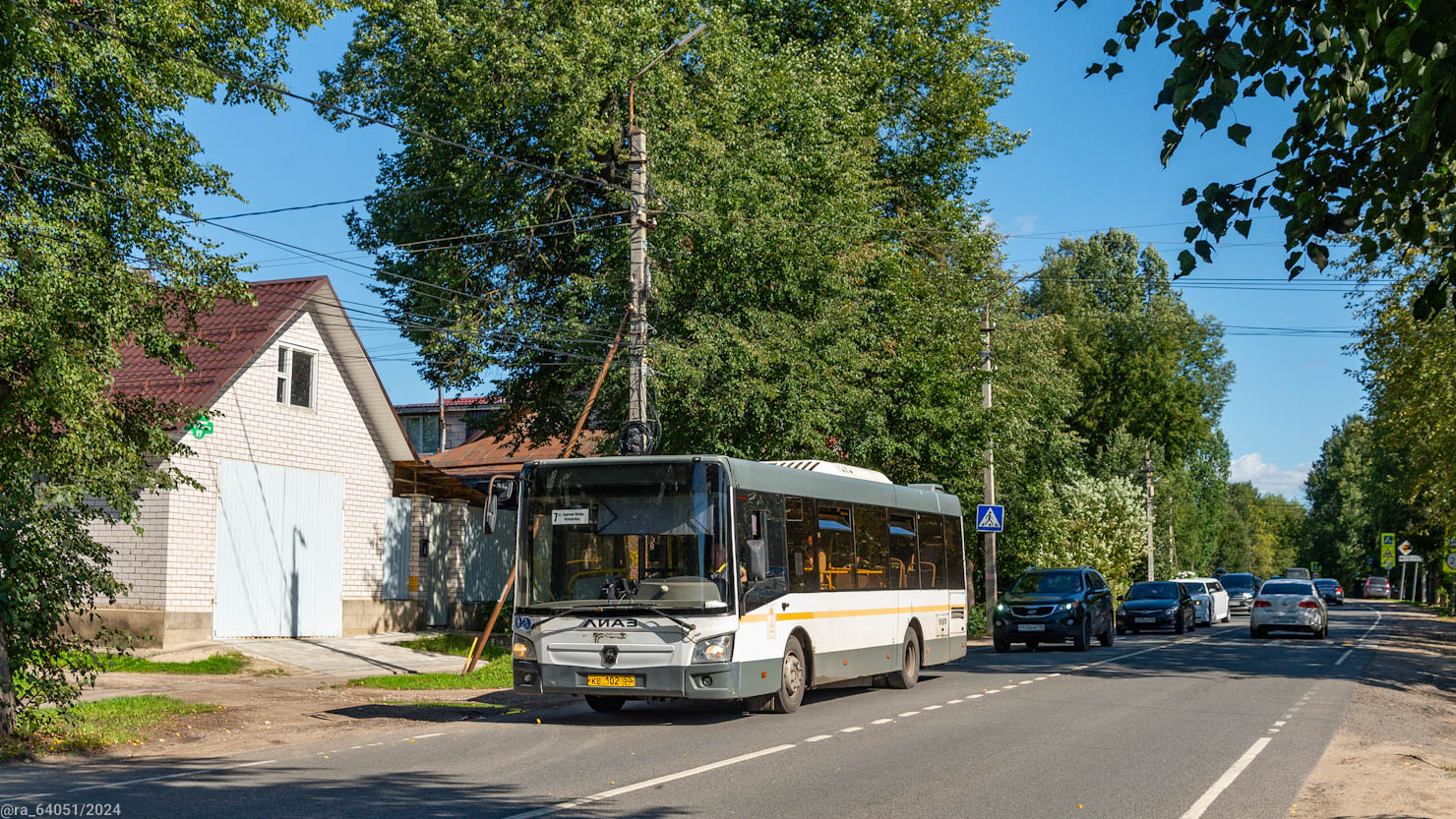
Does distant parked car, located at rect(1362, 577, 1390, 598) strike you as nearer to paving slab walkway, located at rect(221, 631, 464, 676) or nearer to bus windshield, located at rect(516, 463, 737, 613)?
paving slab walkway, located at rect(221, 631, 464, 676)

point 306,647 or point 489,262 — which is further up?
point 489,262

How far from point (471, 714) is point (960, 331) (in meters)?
19.4

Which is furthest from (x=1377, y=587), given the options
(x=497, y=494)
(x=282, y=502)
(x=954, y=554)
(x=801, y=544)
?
(x=497, y=494)

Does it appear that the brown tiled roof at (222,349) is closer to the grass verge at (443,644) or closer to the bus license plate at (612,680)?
the grass verge at (443,644)

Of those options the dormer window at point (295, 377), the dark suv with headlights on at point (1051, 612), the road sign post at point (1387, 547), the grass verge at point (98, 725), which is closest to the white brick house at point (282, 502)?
the dormer window at point (295, 377)

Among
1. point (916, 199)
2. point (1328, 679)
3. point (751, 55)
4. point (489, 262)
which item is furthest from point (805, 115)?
point (1328, 679)

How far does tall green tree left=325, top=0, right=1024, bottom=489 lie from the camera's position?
78.9ft

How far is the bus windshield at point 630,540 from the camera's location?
14086 millimetres

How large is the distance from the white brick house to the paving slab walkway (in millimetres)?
760

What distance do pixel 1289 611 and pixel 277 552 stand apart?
24554 millimetres

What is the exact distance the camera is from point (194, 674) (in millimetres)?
19531

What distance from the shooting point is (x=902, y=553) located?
19.3 metres

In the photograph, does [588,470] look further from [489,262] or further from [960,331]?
[960,331]

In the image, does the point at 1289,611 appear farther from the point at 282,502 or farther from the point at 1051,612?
the point at 282,502
